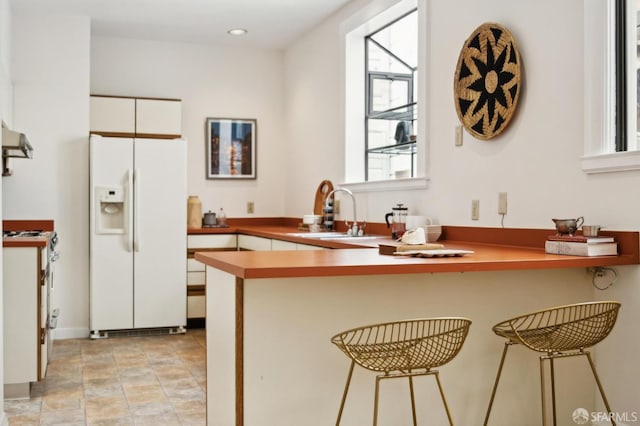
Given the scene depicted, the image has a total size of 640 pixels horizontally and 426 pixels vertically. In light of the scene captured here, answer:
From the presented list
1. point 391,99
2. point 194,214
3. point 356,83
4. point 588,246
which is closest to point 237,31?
point 356,83

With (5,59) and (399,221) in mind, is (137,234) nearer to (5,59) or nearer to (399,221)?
(5,59)

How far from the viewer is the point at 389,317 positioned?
2775 mm

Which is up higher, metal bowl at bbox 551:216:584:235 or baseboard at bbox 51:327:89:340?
metal bowl at bbox 551:216:584:235

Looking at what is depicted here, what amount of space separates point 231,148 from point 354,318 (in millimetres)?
4219

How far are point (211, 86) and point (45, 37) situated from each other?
5.18 feet

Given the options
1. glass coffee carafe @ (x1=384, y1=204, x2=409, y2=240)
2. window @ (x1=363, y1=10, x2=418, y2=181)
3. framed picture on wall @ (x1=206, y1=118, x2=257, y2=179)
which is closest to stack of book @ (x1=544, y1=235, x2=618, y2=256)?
glass coffee carafe @ (x1=384, y1=204, x2=409, y2=240)

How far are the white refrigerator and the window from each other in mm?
1625

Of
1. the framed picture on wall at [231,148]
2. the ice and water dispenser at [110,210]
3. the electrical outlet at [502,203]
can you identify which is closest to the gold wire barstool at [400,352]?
the electrical outlet at [502,203]

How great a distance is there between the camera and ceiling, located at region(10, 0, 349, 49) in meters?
5.34

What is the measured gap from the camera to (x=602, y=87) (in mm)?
2934

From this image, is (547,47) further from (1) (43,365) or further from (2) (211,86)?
(2) (211,86)

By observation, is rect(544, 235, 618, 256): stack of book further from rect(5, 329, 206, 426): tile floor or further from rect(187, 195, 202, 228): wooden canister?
rect(187, 195, 202, 228): wooden canister

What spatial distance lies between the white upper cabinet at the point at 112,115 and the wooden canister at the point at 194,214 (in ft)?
2.64

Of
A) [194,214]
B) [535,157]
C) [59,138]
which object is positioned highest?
[59,138]
